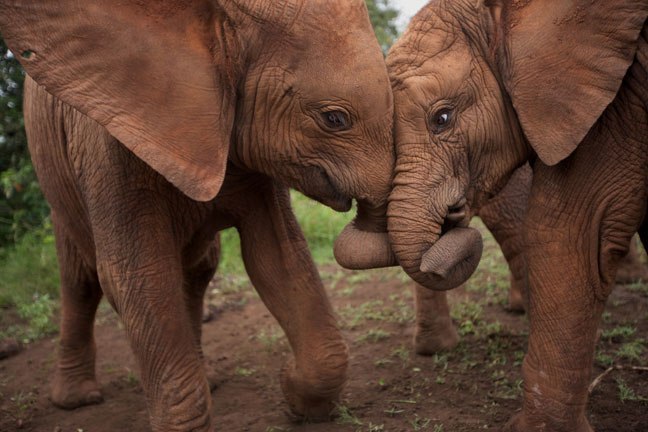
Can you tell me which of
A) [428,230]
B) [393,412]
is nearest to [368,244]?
[428,230]

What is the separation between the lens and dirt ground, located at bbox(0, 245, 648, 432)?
14.0 ft

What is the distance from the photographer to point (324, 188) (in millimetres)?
3463

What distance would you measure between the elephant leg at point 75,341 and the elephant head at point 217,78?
175 cm

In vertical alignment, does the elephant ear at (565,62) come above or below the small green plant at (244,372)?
above

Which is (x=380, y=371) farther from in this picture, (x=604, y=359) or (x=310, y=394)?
(x=604, y=359)

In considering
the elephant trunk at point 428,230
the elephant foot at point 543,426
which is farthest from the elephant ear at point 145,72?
the elephant foot at point 543,426

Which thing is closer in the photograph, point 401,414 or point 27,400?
point 401,414

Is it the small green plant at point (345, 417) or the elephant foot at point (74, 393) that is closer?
→ the small green plant at point (345, 417)

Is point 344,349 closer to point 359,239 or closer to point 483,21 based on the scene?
point 359,239

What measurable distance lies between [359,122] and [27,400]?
277 centimetres

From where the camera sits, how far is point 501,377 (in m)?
4.64

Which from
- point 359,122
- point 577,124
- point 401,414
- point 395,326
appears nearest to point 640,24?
point 577,124

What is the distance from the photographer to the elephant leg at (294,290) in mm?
4070

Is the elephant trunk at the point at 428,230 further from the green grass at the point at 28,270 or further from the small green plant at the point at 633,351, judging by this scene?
the green grass at the point at 28,270
